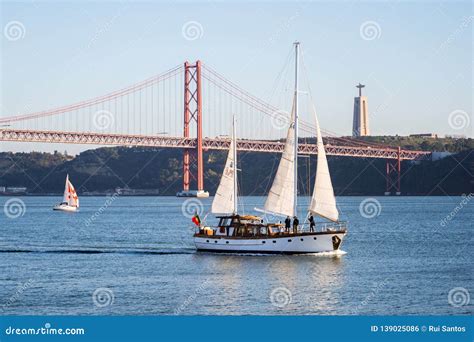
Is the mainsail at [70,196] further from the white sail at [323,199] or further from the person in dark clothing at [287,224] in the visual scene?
the white sail at [323,199]

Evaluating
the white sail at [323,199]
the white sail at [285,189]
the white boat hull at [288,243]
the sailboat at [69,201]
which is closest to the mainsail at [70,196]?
the sailboat at [69,201]

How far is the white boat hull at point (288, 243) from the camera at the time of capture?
39.4 metres

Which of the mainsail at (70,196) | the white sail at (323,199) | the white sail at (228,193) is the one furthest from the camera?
the mainsail at (70,196)

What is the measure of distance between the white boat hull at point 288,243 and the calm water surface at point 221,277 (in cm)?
38

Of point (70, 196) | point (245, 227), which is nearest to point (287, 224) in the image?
point (245, 227)

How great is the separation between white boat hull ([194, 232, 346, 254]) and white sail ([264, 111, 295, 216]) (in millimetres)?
1146

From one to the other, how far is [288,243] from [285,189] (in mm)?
2247

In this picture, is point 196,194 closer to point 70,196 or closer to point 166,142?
point 166,142

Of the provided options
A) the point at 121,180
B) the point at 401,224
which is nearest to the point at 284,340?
the point at 401,224

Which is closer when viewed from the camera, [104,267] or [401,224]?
[104,267]

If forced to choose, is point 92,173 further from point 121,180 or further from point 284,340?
point 284,340

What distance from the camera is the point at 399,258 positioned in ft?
135

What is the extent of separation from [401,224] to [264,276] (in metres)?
36.0

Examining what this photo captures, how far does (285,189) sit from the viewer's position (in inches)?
1581
